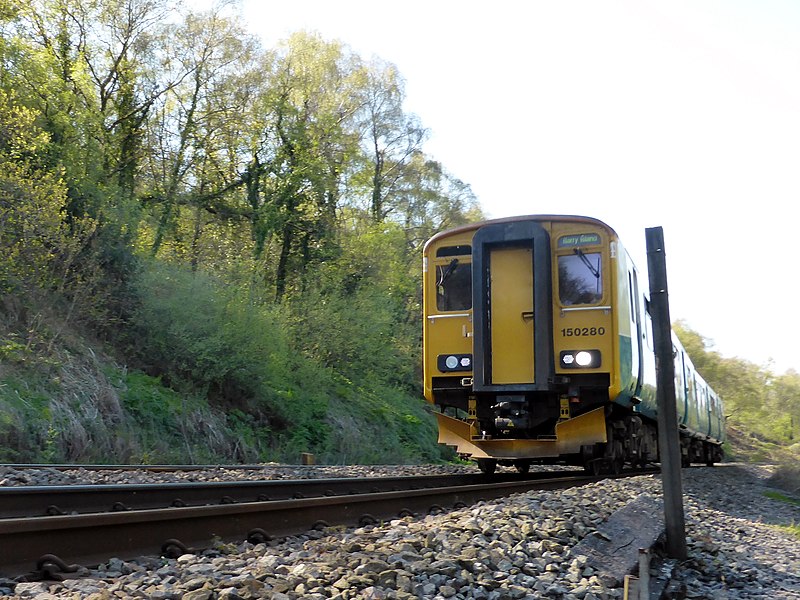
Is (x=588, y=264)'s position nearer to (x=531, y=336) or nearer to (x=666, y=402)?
(x=531, y=336)

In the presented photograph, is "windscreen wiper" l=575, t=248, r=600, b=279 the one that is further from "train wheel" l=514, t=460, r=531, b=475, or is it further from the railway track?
"train wheel" l=514, t=460, r=531, b=475

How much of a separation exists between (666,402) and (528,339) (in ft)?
Result: 11.4

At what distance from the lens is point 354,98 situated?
29078 mm

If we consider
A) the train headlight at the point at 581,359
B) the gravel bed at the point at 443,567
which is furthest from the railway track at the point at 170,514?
the train headlight at the point at 581,359

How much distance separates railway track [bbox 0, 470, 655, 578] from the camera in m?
4.04

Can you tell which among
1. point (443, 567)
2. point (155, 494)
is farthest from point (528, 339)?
point (443, 567)

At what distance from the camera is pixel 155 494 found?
21.5 feet

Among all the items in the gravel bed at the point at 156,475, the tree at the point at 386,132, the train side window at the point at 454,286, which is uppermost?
the tree at the point at 386,132

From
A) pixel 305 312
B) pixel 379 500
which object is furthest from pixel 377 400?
pixel 379 500

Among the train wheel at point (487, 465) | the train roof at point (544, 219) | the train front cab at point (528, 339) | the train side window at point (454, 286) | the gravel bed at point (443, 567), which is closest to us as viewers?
the gravel bed at point (443, 567)

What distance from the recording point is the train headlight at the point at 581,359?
31.7ft

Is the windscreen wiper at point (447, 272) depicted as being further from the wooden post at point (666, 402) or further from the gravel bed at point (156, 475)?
the wooden post at point (666, 402)

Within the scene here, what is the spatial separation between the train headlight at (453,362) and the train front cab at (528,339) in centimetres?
1

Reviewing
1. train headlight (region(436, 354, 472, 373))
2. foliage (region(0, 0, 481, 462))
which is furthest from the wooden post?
foliage (region(0, 0, 481, 462))
